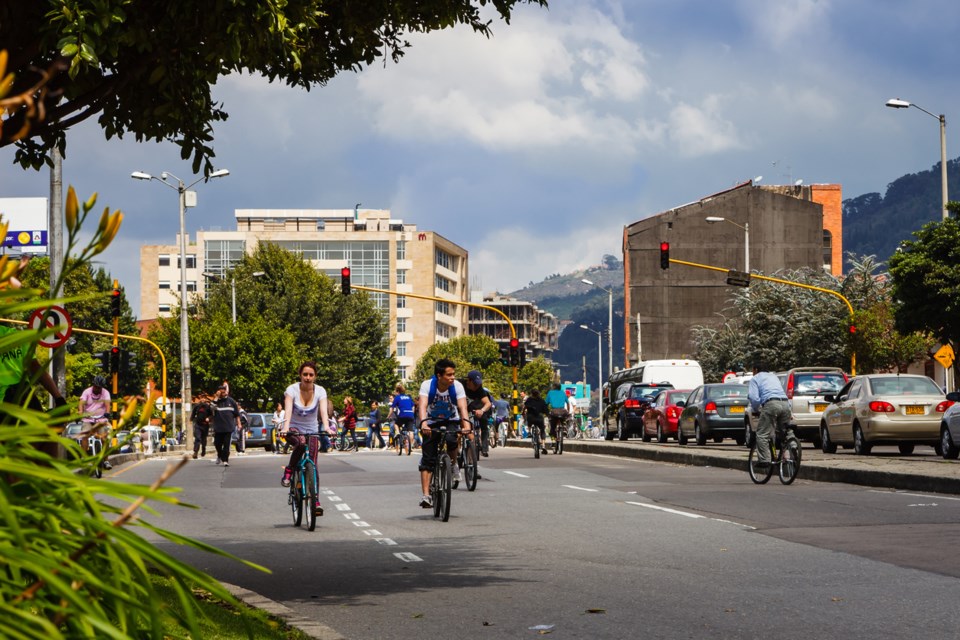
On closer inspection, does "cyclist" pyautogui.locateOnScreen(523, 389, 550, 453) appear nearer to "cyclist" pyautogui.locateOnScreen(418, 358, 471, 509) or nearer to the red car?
the red car

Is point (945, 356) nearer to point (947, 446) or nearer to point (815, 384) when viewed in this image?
point (815, 384)

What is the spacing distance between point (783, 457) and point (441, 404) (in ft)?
22.8

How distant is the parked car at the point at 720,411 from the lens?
3822cm

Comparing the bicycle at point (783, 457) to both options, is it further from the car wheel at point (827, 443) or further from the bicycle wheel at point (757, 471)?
the car wheel at point (827, 443)

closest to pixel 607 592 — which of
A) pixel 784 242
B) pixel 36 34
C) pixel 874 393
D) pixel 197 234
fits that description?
pixel 36 34

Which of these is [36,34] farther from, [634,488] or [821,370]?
[821,370]

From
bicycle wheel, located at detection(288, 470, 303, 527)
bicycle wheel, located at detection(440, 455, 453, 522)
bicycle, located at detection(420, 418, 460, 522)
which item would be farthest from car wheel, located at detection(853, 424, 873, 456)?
Result: bicycle wheel, located at detection(288, 470, 303, 527)

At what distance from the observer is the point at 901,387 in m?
29.8

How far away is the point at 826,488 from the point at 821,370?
52.2 ft

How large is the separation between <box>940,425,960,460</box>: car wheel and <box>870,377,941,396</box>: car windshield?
2.20m

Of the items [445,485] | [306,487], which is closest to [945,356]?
[445,485]

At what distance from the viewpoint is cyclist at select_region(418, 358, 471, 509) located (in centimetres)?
1734

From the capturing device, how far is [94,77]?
9.42 meters

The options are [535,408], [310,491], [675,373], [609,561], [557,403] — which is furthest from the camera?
[675,373]
